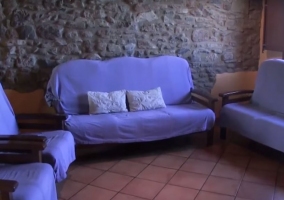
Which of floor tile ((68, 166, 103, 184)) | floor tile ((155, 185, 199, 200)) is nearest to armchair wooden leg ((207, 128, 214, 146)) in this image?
→ floor tile ((155, 185, 199, 200))

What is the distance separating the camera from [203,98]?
430cm

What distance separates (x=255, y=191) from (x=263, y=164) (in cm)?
62

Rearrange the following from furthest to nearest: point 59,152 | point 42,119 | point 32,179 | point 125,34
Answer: point 125,34 → point 42,119 → point 59,152 → point 32,179

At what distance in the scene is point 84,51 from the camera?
4.09 meters

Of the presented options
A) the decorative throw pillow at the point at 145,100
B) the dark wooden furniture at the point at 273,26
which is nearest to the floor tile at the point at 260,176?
the decorative throw pillow at the point at 145,100

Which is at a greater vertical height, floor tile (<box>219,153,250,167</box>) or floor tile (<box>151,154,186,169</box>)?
floor tile (<box>151,154,186,169</box>)

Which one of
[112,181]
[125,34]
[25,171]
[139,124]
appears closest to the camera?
[25,171]

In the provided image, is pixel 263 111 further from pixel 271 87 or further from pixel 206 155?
pixel 206 155

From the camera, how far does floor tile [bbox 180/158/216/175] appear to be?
11.0 ft

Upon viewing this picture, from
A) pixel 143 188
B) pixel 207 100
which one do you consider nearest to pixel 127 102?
pixel 207 100

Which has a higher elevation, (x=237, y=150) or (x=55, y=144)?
(x=55, y=144)

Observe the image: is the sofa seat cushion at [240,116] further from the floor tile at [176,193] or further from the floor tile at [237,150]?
the floor tile at [176,193]

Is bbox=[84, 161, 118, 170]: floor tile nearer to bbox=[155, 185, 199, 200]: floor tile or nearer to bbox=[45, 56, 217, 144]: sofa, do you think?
bbox=[45, 56, 217, 144]: sofa

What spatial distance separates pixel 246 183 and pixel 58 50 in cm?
247
